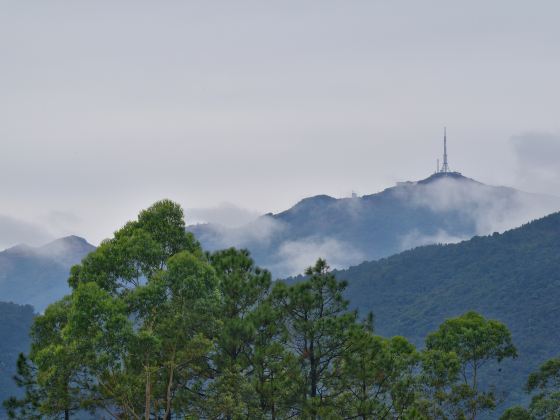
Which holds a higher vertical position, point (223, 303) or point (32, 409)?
point (223, 303)

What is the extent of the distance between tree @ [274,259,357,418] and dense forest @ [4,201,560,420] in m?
0.06

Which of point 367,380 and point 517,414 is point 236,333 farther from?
point 517,414

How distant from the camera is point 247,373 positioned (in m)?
39.5

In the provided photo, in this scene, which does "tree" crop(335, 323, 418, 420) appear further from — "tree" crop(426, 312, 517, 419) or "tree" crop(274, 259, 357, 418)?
"tree" crop(426, 312, 517, 419)

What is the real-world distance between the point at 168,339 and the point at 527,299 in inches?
6571

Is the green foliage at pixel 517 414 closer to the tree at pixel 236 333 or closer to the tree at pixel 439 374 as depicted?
the tree at pixel 439 374

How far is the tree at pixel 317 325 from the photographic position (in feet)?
133

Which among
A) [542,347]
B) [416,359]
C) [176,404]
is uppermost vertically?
[542,347]

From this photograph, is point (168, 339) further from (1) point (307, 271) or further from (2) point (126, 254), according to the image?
(1) point (307, 271)

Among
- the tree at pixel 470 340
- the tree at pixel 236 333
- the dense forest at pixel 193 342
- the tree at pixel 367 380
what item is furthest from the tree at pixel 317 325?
the tree at pixel 470 340

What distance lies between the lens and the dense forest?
35.7 metres

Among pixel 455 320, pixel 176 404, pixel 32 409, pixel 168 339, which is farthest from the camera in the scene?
pixel 455 320

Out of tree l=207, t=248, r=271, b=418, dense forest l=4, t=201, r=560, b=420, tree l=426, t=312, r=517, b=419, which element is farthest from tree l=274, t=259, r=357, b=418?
tree l=426, t=312, r=517, b=419

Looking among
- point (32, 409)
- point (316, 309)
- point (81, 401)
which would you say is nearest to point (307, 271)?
point (316, 309)
